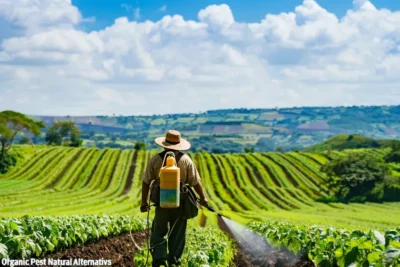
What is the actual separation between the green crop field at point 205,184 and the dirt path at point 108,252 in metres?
38.0

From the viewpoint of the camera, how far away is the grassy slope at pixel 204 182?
214 ft

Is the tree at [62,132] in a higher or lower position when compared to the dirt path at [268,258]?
higher

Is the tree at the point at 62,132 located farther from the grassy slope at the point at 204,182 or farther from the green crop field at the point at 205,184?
the grassy slope at the point at 204,182

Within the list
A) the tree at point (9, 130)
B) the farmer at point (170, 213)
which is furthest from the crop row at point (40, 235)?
the tree at point (9, 130)

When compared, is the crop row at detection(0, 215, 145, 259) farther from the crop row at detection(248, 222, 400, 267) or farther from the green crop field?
the green crop field

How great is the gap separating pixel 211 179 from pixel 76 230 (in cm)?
8035

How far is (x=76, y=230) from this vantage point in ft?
49.0

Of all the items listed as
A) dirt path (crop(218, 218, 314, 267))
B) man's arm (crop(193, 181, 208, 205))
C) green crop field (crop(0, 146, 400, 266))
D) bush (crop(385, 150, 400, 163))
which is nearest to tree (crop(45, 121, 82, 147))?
green crop field (crop(0, 146, 400, 266))

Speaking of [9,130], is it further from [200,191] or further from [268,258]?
[200,191]

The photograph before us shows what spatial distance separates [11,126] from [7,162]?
1177 cm

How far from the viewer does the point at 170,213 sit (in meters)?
11.5

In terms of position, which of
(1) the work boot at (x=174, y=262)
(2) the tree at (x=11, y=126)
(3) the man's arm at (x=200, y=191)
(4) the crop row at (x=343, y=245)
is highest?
(2) the tree at (x=11, y=126)

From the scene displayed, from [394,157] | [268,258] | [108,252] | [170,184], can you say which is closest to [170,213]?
[170,184]

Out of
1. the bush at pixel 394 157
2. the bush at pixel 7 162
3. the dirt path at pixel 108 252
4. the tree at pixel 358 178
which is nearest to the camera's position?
the dirt path at pixel 108 252
